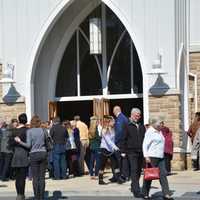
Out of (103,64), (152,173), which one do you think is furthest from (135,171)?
(103,64)

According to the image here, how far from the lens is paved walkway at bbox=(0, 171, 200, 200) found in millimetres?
15453

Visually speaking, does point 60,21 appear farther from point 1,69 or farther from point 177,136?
point 177,136

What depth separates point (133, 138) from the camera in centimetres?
1512

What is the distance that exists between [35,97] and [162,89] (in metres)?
4.28

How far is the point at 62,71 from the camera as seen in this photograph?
22.9m

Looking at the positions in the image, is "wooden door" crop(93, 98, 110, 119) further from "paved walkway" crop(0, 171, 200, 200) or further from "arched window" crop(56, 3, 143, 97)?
"paved walkway" crop(0, 171, 200, 200)

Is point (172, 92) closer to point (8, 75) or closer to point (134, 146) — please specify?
point (8, 75)

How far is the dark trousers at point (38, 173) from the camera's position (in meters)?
14.5

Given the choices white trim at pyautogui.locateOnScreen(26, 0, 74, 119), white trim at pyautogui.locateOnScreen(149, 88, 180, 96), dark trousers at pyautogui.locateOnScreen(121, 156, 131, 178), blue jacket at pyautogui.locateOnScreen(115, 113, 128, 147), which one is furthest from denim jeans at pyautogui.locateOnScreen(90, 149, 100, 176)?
white trim at pyautogui.locateOnScreen(26, 0, 74, 119)

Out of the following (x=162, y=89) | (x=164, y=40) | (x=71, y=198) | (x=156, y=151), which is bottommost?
(x=71, y=198)

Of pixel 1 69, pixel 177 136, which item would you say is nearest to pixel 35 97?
pixel 1 69

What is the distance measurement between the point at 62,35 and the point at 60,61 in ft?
2.82

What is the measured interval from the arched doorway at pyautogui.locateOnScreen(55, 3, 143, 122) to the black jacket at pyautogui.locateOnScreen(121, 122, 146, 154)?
21.5 ft

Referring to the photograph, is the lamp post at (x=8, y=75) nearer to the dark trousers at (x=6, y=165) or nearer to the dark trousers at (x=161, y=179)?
the dark trousers at (x=6, y=165)
